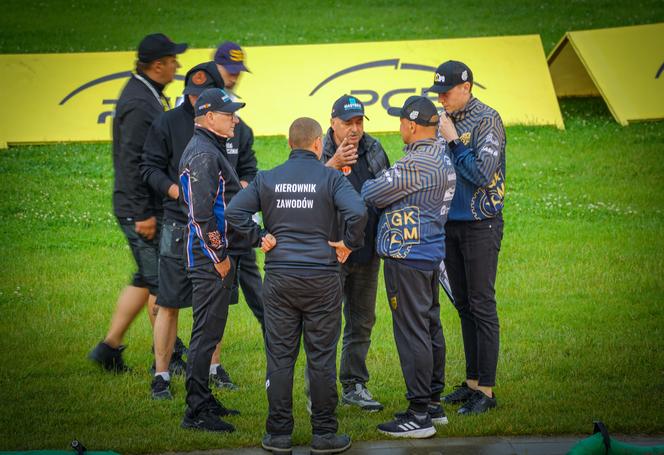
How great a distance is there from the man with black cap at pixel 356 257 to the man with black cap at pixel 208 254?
747 mm

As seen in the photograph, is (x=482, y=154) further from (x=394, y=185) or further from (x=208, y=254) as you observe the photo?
(x=208, y=254)

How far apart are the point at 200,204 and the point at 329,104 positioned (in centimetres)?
951

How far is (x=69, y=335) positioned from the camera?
28.6ft

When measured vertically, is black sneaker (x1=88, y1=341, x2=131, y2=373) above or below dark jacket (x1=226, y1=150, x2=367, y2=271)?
below

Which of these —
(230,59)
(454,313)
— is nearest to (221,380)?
(230,59)

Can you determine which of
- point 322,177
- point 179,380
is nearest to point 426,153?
point 322,177

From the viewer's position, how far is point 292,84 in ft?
52.7

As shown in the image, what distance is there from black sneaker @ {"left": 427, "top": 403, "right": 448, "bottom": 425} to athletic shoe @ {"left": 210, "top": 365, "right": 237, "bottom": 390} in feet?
5.23

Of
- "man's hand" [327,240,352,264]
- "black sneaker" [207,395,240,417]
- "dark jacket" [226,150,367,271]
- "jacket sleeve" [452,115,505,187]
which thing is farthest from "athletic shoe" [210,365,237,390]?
"jacket sleeve" [452,115,505,187]

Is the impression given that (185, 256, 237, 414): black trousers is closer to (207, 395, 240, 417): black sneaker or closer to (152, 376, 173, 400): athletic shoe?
(207, 395, 240, 417): black sneaker

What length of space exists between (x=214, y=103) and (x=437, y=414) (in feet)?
8.39

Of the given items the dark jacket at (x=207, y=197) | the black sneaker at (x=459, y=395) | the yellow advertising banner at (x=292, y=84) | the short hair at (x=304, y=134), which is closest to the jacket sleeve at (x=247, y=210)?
the dark jacket at (x=207, y=197)

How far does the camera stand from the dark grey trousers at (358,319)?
7074mm

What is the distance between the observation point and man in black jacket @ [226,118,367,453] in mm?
6020
